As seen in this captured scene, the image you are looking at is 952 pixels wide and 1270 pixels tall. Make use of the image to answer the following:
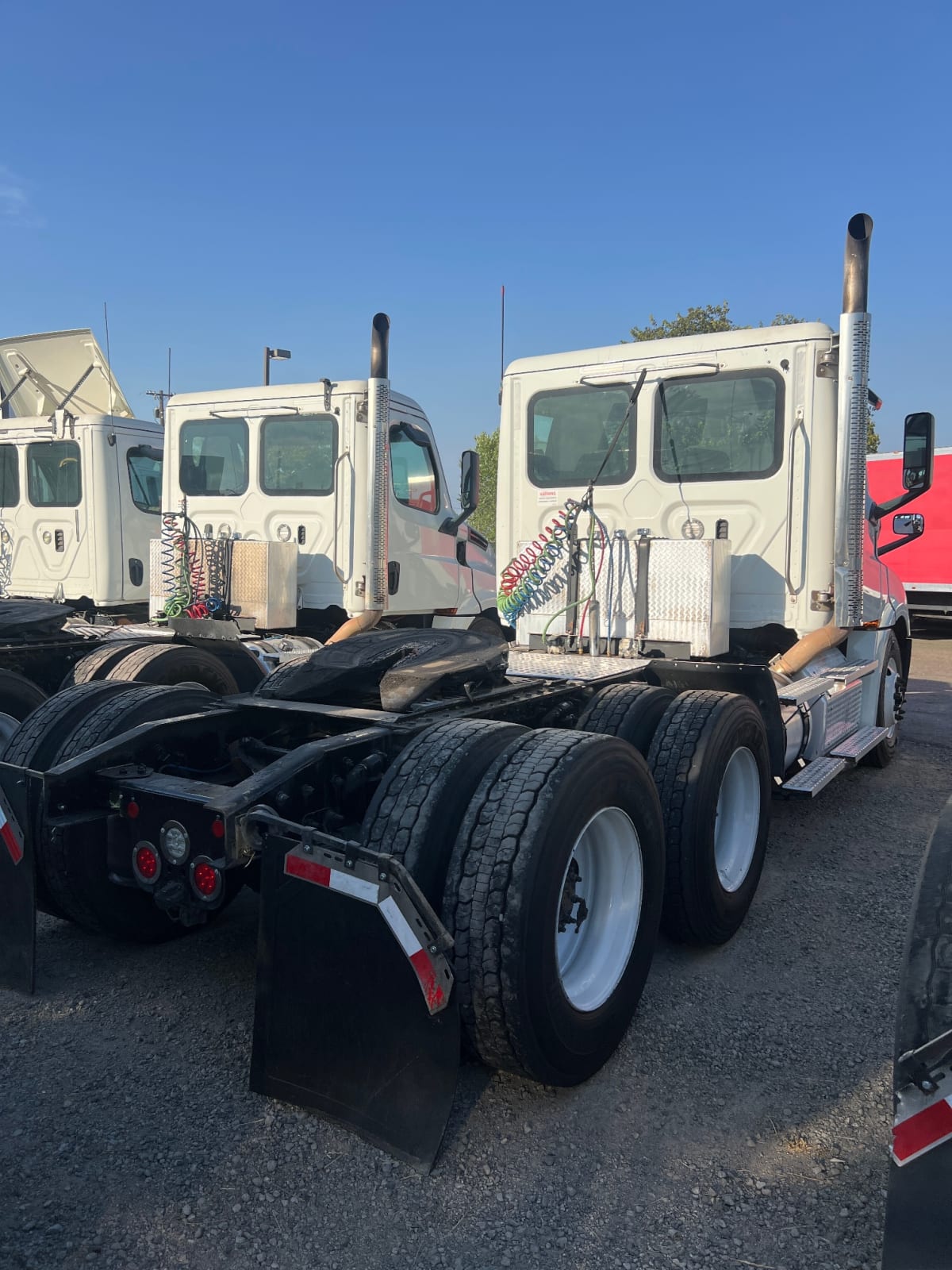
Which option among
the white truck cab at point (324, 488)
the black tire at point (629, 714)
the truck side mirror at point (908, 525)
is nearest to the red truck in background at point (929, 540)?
the truck side mirror at point (908, 525)

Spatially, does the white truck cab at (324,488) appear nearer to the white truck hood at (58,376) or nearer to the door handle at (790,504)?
the white truck hood at (58,376)

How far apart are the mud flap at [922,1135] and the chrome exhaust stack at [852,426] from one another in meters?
4.07

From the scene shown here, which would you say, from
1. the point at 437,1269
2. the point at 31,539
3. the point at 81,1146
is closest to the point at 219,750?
the point at 81,1146

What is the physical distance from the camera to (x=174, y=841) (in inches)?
122

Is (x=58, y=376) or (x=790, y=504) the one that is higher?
(x=58, y=376)

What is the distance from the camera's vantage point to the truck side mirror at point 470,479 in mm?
7922

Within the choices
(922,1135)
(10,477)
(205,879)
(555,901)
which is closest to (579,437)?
(555,901)

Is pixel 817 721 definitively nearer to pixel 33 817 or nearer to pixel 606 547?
pixel 606 547

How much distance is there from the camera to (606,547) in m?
6.02

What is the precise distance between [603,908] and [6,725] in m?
4.05

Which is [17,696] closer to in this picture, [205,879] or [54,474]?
[205,879]

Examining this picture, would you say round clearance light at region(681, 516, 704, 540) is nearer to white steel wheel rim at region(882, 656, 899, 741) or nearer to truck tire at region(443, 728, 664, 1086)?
white steel wheel rim at region(882, 656, 899, 741)

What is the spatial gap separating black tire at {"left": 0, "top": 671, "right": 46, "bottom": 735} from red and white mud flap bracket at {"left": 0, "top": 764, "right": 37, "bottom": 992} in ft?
8.63

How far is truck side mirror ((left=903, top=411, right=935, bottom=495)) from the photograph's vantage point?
6.01 m
